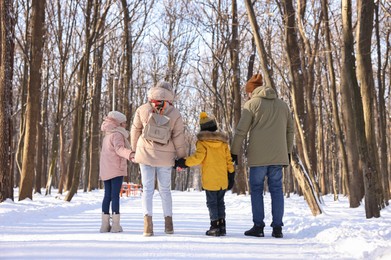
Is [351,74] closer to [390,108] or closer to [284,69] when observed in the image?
[284,69]

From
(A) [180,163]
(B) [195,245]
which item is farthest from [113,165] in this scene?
(B) [195,245]

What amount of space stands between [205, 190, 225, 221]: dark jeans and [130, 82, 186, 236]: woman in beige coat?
52cm

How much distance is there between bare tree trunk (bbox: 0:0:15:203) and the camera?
11242 millimetres

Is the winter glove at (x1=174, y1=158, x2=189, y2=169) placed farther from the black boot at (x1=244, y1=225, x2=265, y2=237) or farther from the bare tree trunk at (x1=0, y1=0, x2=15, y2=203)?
the bare tree trunk at (x1=0, y1=0, x2=15, y2=203)

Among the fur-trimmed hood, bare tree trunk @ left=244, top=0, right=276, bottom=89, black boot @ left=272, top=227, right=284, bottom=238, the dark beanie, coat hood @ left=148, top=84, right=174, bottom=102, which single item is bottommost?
black boot @ left=272, top=227, right=284, bottom=238

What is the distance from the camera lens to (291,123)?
20.6 ft

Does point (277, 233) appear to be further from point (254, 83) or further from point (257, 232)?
point (254, 83)

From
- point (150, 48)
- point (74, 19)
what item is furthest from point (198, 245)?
point (150, 48)

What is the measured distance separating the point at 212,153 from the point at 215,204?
2.18ft

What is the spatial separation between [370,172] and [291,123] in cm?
289

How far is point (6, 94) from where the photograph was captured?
447 inches

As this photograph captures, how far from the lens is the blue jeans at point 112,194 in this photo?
6102 millimetres

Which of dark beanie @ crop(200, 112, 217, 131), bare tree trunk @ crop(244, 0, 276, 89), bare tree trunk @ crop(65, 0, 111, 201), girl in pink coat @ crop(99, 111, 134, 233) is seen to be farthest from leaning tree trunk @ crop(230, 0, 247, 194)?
dark beanie @ crop(200, 112, 217, 131)

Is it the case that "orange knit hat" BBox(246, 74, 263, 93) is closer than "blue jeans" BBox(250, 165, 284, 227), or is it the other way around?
"blue jeans" BBox(250, 165, 284, 227)
